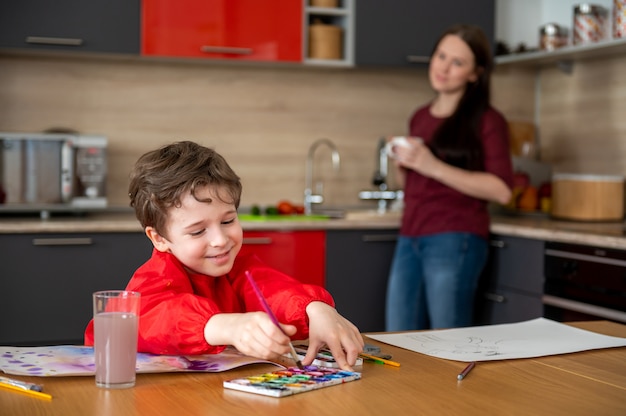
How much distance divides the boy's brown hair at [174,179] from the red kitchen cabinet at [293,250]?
1874mm

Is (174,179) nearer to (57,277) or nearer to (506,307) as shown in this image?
(57,277)

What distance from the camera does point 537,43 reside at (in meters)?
4.26

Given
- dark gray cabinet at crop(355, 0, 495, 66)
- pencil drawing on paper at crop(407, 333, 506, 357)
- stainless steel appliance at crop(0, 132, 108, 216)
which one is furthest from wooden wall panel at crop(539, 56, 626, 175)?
pencil drawing on paper at crop(407, 333, 506, 357)

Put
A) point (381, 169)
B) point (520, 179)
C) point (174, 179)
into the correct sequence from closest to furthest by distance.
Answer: point (174, 179) < point (520, 179) < point (381, 169)

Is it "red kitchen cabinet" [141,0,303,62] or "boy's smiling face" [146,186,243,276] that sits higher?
"red kitchen cabinet" [141,0,303,62]

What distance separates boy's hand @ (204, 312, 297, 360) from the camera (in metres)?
1.18

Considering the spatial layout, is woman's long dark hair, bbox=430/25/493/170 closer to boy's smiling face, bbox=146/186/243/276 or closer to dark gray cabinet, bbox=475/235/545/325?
dark gray cabinet, bbox=475/235/545/325

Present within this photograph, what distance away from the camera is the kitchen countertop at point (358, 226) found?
3008mm

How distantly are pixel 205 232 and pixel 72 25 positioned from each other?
7.11 ft

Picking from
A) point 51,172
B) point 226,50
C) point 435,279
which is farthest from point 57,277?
point 435,279

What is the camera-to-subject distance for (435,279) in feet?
10.3

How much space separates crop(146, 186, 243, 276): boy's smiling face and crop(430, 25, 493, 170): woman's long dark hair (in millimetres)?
1849

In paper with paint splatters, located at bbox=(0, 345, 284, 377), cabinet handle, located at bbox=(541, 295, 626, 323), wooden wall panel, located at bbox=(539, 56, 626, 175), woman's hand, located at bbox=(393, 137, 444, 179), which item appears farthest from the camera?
wooden wall panel, located at bbox=(539, 56, 626, 175)

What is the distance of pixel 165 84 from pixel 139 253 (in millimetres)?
889
